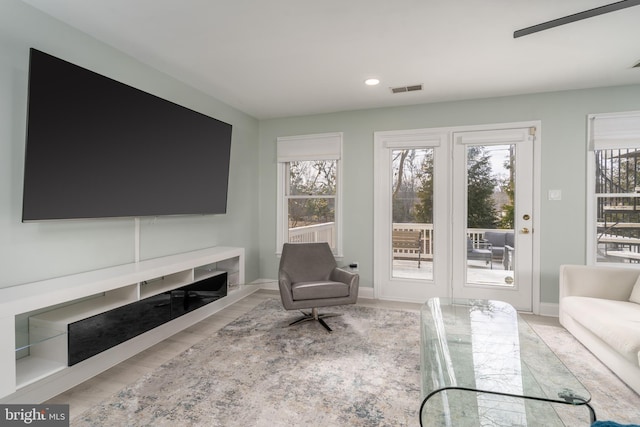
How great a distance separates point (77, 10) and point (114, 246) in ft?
5.42

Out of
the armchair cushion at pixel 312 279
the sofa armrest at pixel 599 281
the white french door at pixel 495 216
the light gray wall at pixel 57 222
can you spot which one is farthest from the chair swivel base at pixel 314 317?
the sofa armrest at pixel 599 281

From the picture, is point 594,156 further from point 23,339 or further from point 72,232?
point 23,339

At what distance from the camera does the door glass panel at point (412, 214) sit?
13.2 ft

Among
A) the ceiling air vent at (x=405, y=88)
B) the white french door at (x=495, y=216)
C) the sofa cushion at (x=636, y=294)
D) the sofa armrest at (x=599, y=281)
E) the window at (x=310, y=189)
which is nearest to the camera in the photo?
the sofa cushion at (x=636, y=294)

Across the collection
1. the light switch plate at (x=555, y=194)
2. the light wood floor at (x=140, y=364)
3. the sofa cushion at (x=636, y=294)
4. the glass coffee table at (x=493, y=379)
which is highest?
the light switch plate at (x=555, y=194)

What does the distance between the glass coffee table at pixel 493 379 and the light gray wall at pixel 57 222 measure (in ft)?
7.88

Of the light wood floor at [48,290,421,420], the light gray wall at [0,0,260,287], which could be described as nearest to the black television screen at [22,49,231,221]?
the light gray wall at [0,0,260,287]

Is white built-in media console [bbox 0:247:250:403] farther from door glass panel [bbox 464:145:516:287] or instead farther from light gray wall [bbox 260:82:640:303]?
door glass panel [bbox 464:145:516:287]

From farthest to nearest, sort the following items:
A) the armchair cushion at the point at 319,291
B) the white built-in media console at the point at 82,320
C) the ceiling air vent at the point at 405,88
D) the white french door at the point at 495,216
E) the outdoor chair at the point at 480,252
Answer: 1. the outdoor chair at the point at 480,252
2. the white french door at the point at 495,216
3. the ceiling air vent at the point at 405,88
4. the armchair cushion at the point at 319,291
5. the white built-in media console at the point at 82,320

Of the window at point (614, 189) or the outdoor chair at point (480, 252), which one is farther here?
the outdoor chair at point (480, 252)

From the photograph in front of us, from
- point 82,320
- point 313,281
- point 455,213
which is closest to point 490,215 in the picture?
point 455,213

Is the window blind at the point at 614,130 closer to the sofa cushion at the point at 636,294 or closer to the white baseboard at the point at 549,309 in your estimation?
the sofa cushion at the point at 636,294

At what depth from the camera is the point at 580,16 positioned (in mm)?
1956

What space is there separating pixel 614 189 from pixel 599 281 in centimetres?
119
